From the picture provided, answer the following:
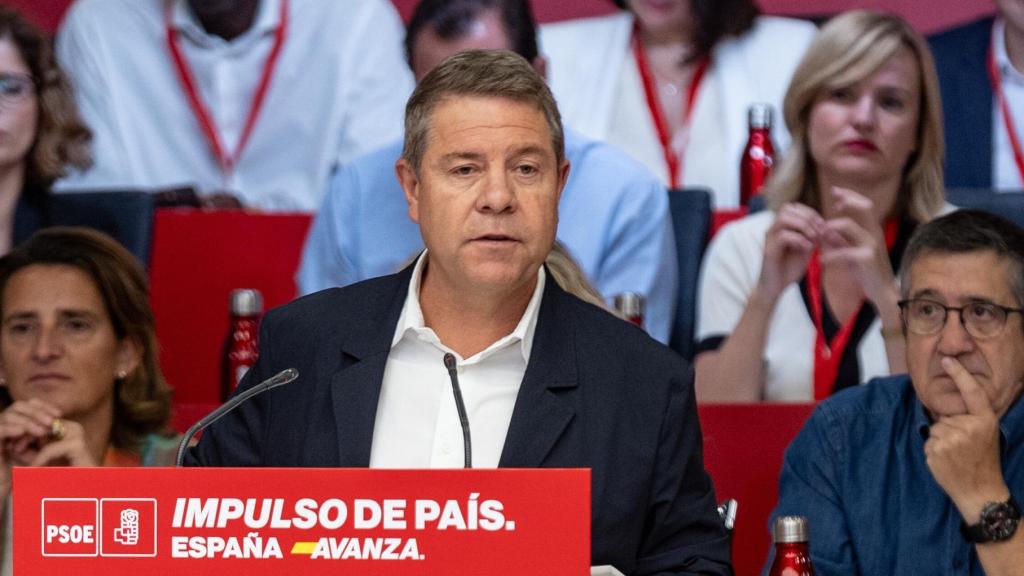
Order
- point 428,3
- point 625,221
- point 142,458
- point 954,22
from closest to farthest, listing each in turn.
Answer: point 142,458, point 625,221, point 428,3, point 954,22

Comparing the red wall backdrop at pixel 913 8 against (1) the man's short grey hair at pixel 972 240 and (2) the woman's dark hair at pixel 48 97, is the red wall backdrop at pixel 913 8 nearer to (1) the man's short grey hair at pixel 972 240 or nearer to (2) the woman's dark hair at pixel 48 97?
(2) the woman's dark hair at pixel 48 97

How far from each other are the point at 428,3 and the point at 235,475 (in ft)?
8.85

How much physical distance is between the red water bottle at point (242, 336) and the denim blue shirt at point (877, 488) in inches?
43.3

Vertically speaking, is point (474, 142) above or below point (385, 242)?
below

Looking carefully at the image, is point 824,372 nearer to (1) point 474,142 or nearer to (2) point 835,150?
(2) point 835,150

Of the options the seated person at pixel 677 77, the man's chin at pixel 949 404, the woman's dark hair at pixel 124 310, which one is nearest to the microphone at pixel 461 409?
the man's chin at pixel 949 404

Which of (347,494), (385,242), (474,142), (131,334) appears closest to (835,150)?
(385,242)

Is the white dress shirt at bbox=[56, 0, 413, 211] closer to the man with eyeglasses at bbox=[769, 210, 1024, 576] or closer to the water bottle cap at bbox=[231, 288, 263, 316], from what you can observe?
the water bottle cap at bbox=[231, 288, 263, 316]

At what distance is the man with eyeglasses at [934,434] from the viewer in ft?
7.89

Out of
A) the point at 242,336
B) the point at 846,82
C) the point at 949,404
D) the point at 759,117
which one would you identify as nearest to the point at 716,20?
the point at 759,117

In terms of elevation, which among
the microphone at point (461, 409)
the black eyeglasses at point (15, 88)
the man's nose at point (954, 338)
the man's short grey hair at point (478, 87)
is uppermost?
the black eyeglasses at point (15, 88)

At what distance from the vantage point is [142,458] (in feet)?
9.59

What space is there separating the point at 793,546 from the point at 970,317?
2.26ft

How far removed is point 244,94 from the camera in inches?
190
